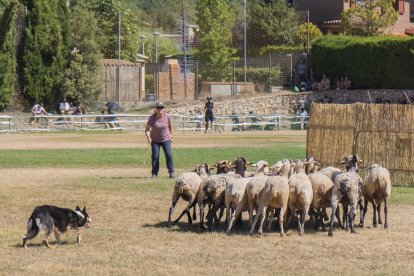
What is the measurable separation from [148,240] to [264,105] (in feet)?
168

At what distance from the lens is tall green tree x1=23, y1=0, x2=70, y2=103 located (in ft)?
197

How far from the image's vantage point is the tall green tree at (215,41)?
71.7 m

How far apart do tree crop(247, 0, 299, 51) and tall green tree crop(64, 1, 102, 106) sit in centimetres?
Answer: 1926

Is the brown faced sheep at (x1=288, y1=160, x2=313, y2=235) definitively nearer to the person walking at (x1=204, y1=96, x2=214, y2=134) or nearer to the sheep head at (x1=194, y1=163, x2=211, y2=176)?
the sheep head at (x1=194, y1=163, x2=211, y2=176)

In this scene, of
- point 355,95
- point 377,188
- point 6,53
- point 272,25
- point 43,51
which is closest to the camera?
point 377,188

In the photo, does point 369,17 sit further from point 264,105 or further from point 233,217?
point 233,217

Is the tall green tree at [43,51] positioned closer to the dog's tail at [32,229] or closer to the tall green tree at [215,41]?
the tall green tree at [215,41]

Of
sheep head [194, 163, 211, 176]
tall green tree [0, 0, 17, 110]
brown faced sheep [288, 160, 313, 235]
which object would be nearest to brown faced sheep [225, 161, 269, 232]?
→ brown faced sheep [288, 160, 313, 235]

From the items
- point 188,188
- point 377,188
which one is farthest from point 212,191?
point 377,188

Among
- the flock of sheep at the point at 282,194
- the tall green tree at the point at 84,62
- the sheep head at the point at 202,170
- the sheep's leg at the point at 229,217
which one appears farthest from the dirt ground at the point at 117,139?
the sheep's leg at the point at 229,217

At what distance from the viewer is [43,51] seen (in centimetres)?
6059

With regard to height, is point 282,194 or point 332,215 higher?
point 282,194

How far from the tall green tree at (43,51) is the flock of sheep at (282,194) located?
41618 mm

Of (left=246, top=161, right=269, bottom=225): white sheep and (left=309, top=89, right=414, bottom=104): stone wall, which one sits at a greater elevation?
(left=309, top=89, right=414, bottom=104): stone wall
